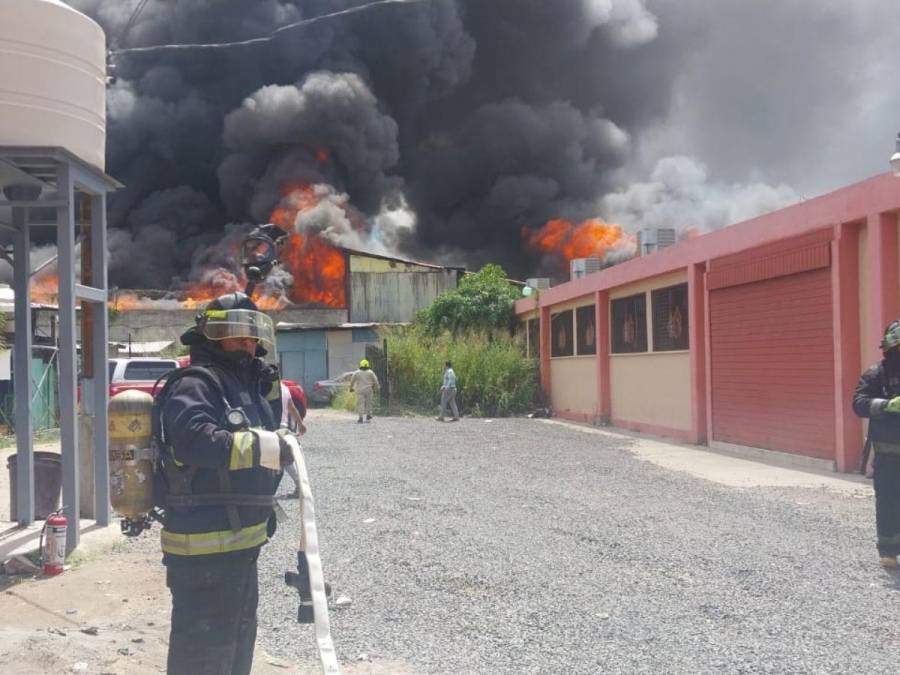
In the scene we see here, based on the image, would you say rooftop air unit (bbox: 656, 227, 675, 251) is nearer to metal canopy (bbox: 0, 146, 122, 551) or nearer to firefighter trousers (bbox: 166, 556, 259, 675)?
metal canopy (bbox: 0, 146, 122, 551)

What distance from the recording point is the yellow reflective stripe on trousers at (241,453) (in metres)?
3.10

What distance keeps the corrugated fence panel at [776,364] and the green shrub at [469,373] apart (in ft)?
33.4

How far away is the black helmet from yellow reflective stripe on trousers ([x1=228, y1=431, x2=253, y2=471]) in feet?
1.42

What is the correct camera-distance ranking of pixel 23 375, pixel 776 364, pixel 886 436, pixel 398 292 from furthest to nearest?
pixel 398 292, pixel 776 364, pixel 23 375, pixel 886 436

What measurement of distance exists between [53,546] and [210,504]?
3.89 meters

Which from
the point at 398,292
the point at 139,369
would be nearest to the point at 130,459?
the point at 139,369

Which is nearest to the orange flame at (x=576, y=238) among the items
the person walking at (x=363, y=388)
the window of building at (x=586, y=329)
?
the window of building at (x=586, y=329)

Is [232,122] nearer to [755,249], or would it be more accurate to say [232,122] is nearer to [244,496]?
[755,249]

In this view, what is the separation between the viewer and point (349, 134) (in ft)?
149

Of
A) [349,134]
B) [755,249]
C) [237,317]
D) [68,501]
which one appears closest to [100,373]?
[68,501]

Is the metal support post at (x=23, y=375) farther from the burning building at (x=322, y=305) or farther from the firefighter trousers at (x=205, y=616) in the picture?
the burning building at (x=322, y=305)

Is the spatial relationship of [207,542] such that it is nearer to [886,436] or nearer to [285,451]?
[285,451]

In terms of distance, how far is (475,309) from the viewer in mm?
28031

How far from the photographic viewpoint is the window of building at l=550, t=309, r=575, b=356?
23.2 meters
